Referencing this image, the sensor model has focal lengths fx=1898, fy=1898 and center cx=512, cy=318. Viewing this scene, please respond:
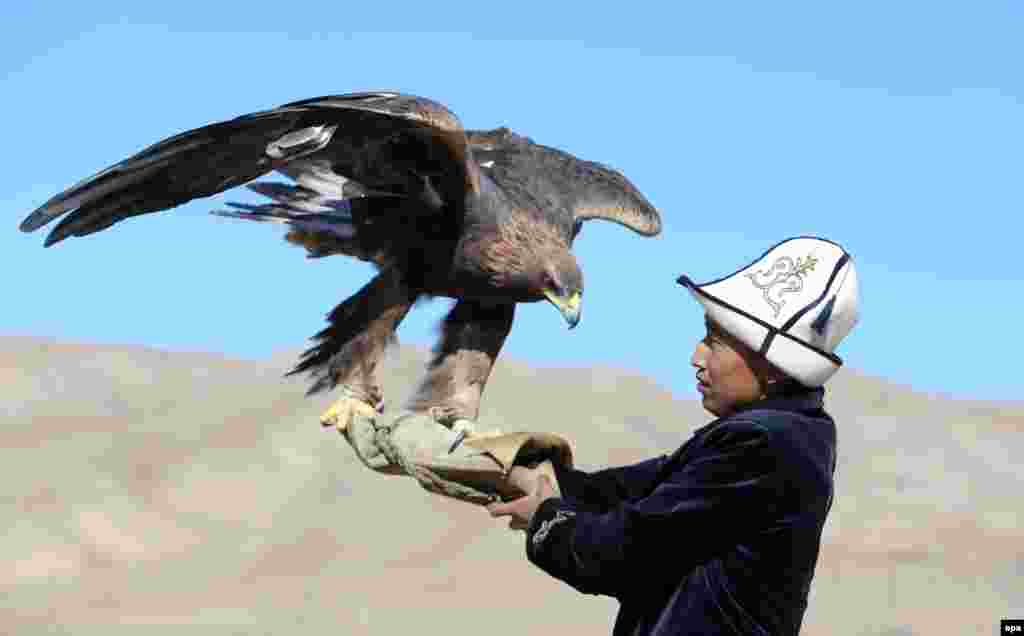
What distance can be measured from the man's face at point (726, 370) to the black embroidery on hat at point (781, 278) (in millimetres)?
133

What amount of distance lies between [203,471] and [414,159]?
19.7 meters

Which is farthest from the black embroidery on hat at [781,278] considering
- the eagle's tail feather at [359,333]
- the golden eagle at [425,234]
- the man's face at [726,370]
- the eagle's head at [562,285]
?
the eagle's head at [562,285]

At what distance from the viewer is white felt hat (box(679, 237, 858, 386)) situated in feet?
14.0

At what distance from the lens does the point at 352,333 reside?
8258 mm

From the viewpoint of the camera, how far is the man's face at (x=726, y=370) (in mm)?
4348

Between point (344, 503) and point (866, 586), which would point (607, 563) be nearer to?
point (866, 586)

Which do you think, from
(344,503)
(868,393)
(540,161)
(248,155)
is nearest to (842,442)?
(868,393)

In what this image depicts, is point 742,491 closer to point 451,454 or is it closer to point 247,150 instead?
point 451,454

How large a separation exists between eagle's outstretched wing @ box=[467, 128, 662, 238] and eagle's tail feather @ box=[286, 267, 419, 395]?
740 millimetres

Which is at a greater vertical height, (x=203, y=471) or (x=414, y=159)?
(x=414, y=159)

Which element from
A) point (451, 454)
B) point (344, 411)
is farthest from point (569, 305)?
point (451, 454)

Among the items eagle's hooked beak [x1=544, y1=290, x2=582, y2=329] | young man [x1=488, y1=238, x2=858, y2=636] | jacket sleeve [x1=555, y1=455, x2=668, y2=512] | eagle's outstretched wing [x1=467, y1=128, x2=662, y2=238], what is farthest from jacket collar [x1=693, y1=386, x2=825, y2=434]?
eagle's outstretched wing [x1=467, y1=128, x2=662, y2=238]

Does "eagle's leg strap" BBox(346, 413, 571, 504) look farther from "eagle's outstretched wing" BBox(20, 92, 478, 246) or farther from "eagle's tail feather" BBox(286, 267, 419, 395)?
"eagle's tail feather" BBox(286, 267, 419, 395)

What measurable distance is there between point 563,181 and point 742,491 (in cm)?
523
